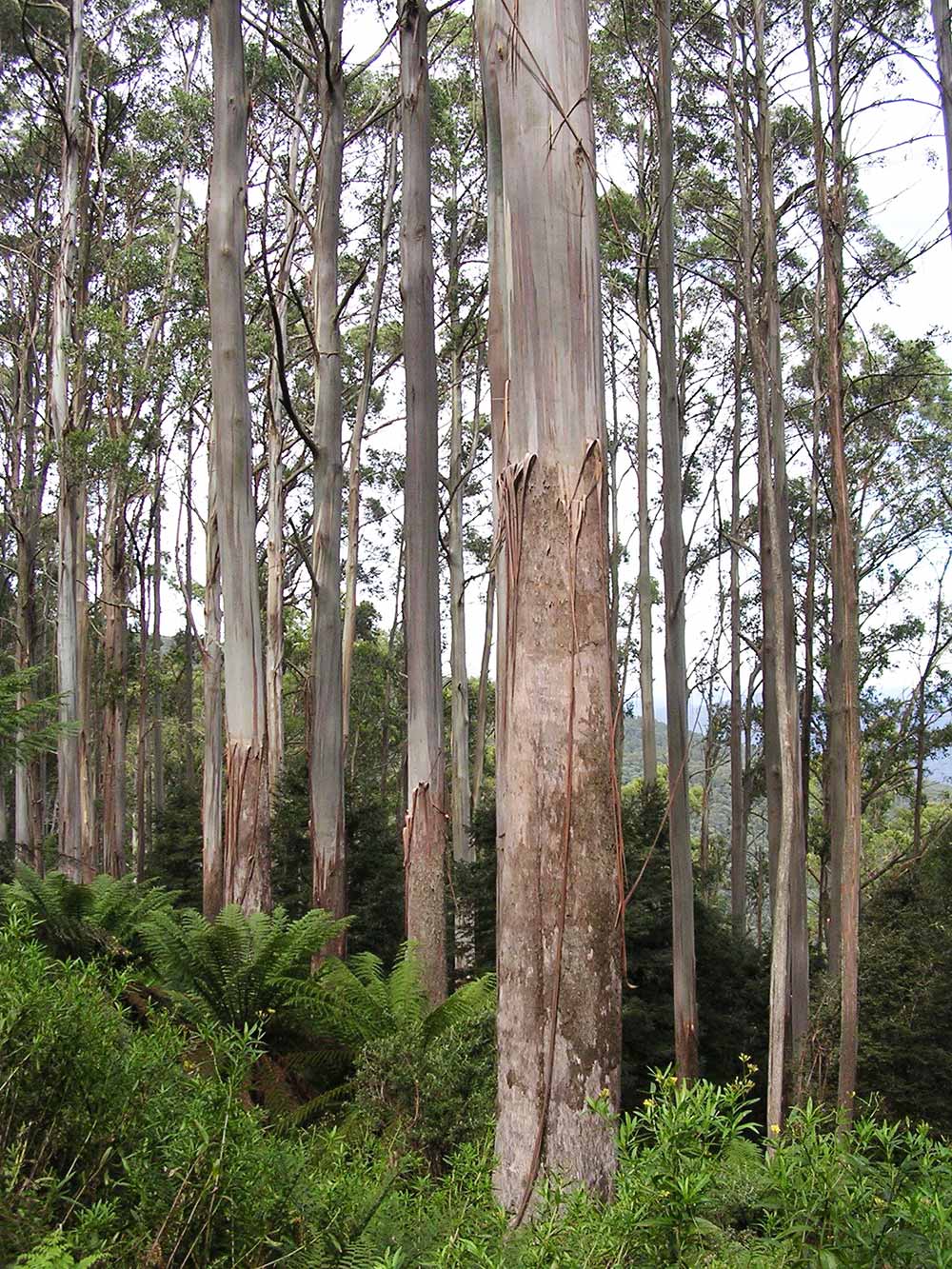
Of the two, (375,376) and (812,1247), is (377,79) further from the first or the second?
(812,1247)

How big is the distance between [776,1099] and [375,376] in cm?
1753

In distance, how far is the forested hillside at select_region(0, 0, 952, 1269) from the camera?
97.5 inches

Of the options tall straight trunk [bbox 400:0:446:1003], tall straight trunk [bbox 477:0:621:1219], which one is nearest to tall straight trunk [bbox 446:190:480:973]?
tall straight trunk [bbox 400:0:446:1003]

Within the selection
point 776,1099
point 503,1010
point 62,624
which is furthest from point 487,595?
point 503,1010

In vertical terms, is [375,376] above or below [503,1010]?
Result: above

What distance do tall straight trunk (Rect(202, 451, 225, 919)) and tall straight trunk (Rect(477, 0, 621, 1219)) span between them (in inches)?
411

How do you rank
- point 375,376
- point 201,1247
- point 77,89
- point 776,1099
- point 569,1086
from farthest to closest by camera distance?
point 375,376, point 77,89, point 776,1099, point 569,1086, point 201,1247

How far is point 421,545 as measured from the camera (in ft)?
29.8

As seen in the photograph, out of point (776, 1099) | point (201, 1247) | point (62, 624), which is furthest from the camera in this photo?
point (62, 624)

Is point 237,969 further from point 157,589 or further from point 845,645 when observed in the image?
point 157,589

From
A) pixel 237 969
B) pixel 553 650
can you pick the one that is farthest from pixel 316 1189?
pixel 237 969

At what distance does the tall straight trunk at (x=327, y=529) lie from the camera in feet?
32.4

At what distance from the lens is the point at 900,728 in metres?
24.5

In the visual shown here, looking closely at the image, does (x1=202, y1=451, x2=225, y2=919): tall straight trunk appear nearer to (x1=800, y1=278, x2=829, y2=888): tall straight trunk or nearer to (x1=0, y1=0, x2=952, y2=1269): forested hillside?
(x1=0, y1=0, x2=952, y2=1269): forested hillside
